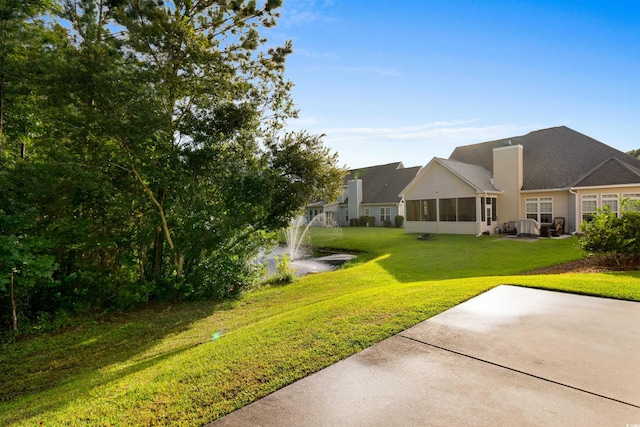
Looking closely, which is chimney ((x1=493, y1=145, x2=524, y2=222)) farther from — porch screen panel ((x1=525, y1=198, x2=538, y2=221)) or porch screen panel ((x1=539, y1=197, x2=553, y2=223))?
porch screen panel ((x1=539, y1=197, x2=553, y2=223))

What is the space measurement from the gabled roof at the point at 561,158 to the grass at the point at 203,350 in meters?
11.7

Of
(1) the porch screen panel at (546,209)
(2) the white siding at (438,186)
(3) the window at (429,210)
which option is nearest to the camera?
(1) the porch screen panel at (546,209)

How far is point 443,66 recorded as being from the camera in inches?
501

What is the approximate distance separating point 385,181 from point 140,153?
28178 mm

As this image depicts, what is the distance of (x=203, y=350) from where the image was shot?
456cm

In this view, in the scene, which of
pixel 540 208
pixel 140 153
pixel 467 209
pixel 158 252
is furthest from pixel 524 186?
pixel 140 153

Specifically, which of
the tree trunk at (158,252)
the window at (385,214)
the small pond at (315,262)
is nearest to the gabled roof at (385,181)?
the window at (385,214)

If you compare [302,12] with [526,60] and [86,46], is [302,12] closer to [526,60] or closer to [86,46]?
[86,46]

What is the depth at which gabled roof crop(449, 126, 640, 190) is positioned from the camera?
18.1 metres

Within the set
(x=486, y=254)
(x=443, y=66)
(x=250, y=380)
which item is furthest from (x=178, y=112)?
(x=486, y=254)

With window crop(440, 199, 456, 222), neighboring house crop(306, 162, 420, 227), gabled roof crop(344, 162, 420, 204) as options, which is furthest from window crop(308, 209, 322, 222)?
window crop(440, 199, 456, 222)

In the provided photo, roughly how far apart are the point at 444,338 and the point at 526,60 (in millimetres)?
13765

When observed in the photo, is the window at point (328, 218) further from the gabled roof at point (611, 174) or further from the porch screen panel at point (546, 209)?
the gabled roof at point (611, 174)

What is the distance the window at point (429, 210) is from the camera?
21625mm
